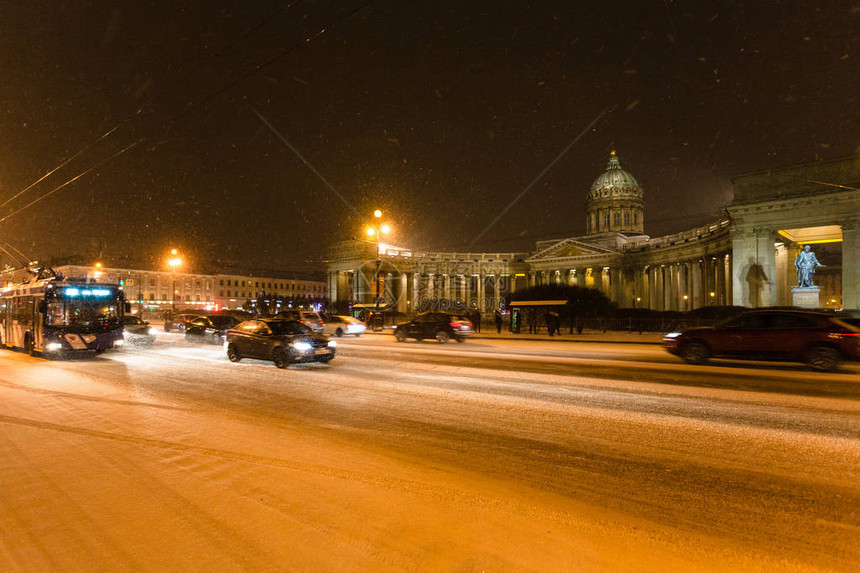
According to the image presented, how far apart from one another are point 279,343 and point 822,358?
14.8 m

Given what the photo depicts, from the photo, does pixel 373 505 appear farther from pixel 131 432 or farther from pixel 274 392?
pixel 274 392

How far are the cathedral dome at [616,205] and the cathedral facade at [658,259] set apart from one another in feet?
0.63

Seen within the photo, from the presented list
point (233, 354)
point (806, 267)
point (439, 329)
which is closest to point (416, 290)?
point (806, 267)

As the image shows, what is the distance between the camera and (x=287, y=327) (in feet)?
48.1

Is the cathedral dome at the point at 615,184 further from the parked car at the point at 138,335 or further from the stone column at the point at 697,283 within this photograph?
the parked car at the point at 138,335

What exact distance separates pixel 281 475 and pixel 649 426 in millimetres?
5198

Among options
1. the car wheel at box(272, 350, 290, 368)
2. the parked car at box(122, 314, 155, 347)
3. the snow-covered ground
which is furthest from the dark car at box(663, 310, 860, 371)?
the parked car at box(122, 314, 155, 347)

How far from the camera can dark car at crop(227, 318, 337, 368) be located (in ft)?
45.1

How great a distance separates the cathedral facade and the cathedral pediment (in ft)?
0.53

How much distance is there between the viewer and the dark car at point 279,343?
13.7 meters

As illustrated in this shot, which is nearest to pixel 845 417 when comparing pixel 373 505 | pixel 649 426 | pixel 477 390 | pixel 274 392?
pixel 649 426

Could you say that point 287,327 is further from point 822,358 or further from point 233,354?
point 822,358

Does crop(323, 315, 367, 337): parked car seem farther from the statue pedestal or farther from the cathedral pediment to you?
the cathedral pediment

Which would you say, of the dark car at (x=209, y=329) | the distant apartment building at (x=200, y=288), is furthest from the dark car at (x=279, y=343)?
the distant apartment building at (x=200, y=288)
